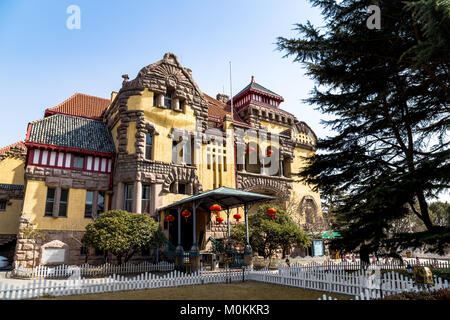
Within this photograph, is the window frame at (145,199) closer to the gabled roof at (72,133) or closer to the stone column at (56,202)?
the gabled roof at (72,133)

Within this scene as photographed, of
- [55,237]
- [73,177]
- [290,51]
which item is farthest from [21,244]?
[290,51]

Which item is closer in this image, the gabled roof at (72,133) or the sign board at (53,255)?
the sign board at (53,255)

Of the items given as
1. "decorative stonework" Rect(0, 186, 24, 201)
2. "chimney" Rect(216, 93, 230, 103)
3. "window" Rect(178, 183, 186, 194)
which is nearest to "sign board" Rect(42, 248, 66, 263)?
"decorative stonework" Rect(0, 186, 24, 201)

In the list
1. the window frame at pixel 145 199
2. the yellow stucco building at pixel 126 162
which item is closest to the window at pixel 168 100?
the yellow stucco building at pixel 126 162

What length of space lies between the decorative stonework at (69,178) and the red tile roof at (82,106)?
756cm

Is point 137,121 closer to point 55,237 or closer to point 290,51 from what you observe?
point 55,237

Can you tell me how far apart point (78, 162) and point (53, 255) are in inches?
247

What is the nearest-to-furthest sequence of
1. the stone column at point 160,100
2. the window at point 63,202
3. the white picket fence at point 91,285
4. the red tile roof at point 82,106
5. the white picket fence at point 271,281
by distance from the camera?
the white picket fence at point 271,281
the white picket fence at point 91,285
the window at point 63,202
the stone column at point 160,100
the red tile roof at point 82,106

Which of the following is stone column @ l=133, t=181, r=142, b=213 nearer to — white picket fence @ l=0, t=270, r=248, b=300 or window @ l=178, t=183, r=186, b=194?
window @ l=178, t=183, r=186, b=194

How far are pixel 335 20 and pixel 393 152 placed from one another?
280 inches

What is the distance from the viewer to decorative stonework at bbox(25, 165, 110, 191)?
63.9 ft

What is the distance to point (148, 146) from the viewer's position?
875 inches

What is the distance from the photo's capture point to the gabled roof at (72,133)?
66.9ft

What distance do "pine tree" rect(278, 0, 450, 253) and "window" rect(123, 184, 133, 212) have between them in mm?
12640
